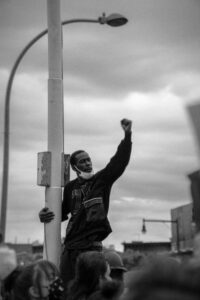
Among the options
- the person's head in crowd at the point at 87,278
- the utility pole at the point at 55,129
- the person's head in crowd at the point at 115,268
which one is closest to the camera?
the person's head in crowd at the point at 87,278

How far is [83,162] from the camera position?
596cm

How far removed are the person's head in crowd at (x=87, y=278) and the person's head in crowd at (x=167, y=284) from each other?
312 centimetres

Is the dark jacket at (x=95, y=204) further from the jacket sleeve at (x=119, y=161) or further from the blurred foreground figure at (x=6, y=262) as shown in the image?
the blurred foreground figure at (x=6, y=262)

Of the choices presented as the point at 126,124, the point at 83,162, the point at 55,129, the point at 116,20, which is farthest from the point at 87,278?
the point at 116,20

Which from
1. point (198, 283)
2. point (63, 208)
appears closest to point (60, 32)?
point (63, 208)

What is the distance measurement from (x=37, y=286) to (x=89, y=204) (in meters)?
1.62

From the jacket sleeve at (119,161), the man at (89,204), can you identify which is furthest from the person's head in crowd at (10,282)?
the jacket sleeve at (119,161)

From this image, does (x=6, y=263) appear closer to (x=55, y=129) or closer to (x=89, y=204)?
(x=89, y=204)

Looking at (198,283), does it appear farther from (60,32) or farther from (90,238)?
(60,32)

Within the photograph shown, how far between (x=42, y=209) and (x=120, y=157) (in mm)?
1195

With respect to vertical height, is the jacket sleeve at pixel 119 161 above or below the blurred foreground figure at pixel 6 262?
above

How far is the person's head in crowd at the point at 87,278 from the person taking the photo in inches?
171

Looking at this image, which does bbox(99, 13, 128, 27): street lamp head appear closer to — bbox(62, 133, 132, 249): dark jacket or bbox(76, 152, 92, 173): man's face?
bbox(76, 152, 92, 173): man's face

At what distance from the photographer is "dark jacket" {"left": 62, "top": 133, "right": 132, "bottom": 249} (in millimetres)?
5617
